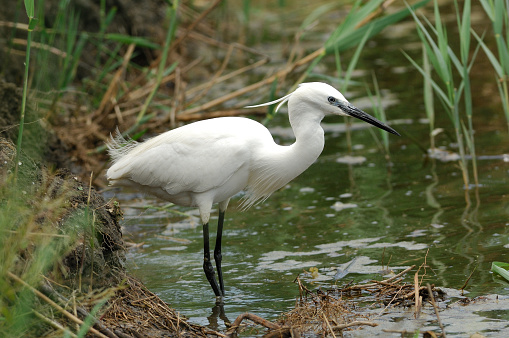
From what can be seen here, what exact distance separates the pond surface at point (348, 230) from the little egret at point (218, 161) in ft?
1.38

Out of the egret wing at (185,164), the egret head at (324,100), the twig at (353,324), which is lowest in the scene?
the twig at (353,324)

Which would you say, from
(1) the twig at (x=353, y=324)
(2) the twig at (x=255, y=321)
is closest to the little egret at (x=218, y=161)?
(2) the twig at (x=255, y=321)

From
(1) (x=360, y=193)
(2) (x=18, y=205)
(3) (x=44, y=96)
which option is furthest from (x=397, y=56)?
(2) (x=18, y=205)

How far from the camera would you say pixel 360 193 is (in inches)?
291

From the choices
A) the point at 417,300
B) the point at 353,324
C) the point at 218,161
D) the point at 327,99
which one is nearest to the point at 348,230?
the point at 218,161

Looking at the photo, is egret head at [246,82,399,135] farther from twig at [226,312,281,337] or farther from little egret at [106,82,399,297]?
twig at [226,312,281,337]

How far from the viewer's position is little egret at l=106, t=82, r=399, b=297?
5.03m

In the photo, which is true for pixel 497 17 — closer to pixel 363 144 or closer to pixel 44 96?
pixel 363 144

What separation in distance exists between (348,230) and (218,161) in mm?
1731

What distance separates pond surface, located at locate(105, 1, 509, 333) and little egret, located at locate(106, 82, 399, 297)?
42 cm

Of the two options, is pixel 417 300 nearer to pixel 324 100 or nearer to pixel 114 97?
pixel 324 100

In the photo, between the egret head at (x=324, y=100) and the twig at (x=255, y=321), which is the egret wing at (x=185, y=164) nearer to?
the egret head at (x=324, y=100)

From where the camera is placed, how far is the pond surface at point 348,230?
5262 millimetres

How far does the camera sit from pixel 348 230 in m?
6.37
